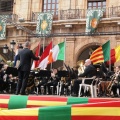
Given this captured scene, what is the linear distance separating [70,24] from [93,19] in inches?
70.3

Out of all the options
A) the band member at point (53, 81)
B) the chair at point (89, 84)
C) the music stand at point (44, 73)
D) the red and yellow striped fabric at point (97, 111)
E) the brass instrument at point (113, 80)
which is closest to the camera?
the red and yellow striped fabric at point (97, 111)

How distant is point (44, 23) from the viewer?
20750 mm

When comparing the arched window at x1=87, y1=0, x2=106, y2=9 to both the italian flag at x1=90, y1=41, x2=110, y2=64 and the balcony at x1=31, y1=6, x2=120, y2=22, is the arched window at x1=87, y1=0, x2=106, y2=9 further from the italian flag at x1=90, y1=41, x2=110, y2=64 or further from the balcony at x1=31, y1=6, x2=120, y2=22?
the italian flag at x1=90, y1=41, x2=110, y2=64

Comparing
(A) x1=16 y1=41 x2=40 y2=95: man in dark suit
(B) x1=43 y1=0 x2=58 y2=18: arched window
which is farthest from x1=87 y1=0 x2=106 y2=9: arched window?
(A) x1=16 y1=41 x2=40 y2=95: man in dark suit

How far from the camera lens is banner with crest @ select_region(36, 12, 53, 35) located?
2053cm

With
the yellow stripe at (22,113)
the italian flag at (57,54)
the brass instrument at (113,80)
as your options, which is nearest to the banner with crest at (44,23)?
the italian flag at (57,54)

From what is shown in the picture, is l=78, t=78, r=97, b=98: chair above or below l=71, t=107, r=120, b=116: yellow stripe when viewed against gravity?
below

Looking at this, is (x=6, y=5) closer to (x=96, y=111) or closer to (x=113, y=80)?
(x=113, y=80)

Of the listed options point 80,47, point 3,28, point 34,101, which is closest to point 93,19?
point 80,47

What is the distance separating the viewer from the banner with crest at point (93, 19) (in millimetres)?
19380

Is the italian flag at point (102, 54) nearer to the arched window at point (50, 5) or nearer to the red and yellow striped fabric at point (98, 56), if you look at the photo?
the red and yellow striped fabric at point (98, 56)

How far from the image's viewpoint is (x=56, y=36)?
66.8ft

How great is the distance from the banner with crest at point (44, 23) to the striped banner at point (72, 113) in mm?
17238

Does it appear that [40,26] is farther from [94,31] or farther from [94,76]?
[94,76]
